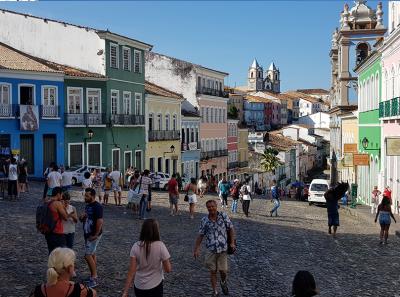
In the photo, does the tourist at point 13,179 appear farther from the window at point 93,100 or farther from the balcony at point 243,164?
the balcony at point 243,164

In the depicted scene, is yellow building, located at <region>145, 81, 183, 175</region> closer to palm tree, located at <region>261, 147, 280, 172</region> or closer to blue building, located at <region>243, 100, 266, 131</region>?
palm tree, located at <region>261, 147, 280, 172</region>

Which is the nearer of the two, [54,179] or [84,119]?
[54,179]

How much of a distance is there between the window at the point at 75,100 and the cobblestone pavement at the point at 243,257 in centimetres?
1397

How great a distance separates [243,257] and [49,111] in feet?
72.9

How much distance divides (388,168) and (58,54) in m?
20.5

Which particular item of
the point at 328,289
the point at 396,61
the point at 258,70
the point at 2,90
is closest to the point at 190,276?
the point at 328,289

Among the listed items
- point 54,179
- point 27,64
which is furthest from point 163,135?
point 54,179

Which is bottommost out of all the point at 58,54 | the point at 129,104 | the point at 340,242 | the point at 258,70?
the point at 340,242

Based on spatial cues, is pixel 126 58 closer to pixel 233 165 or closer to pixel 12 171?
pixel 12 171

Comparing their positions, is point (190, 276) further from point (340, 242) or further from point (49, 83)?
point (49, 83)

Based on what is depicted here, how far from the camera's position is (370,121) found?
112 feet

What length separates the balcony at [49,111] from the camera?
33.2 m

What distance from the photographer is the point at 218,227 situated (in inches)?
363

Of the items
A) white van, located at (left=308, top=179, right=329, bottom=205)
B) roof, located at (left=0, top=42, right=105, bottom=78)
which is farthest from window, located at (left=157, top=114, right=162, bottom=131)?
white van, located at (left=308, top=179, right=329, bottom=205)
